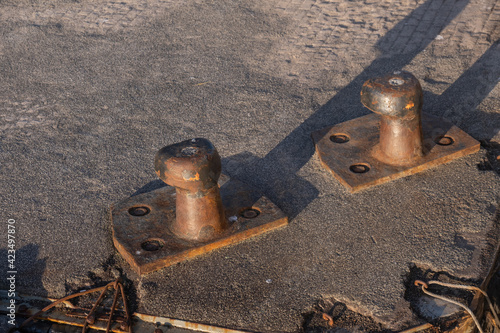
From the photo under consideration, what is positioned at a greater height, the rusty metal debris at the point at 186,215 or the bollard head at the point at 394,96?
the bollard head at the point at 394,96

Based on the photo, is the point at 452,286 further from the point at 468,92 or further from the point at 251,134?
the point at 468,92

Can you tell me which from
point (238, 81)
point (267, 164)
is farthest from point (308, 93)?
point (267, 164)

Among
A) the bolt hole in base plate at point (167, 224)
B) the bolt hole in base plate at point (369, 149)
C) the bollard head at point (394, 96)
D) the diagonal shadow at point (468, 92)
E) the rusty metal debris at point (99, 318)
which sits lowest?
the rusty metal debris at point (99, 318)

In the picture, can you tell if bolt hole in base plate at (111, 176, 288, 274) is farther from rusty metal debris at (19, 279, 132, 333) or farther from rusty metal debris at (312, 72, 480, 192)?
rusty metal debris at (312, 72, 480, 192)

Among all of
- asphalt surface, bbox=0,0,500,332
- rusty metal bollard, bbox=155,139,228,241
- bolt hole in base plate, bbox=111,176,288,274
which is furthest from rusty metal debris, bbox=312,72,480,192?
rusty metal bollard, bbox=155,139,228,241

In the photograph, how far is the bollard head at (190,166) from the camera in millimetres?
3115

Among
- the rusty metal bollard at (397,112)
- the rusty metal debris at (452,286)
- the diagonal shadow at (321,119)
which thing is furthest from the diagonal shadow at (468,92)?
the rusty metal debris at (452,286)

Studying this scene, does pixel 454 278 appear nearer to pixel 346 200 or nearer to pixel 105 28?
pixel 346 200

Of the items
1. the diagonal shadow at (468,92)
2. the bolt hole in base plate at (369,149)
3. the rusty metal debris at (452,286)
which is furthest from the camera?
the diagonal shadow at (468,92)

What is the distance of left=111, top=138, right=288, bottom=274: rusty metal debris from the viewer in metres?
3.17

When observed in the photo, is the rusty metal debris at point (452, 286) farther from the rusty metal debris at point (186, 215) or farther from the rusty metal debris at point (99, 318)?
the rusty metal debris at point (99, 318)

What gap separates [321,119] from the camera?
467cm

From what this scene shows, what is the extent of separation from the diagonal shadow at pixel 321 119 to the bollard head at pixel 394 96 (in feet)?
2.37

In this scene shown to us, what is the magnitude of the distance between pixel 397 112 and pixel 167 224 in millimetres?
1697
